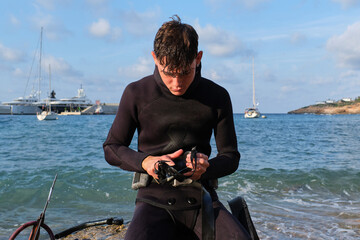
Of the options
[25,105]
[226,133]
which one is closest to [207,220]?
[226,133]

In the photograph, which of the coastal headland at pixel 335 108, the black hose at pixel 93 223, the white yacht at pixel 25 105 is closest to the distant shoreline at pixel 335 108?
the coastal headland at pixel 335 108

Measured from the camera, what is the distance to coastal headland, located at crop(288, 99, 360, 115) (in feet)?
486

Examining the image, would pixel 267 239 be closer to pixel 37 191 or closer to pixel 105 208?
pixel 105 208

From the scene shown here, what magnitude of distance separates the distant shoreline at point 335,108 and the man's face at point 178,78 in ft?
533

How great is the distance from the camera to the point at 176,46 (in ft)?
6.93

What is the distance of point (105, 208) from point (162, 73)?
604 centimetres

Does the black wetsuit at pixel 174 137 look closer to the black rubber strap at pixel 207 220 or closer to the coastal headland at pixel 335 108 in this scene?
the black rubber strap at pixel 207 220

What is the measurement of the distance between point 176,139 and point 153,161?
0.36 meters

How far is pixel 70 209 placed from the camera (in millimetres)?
7559

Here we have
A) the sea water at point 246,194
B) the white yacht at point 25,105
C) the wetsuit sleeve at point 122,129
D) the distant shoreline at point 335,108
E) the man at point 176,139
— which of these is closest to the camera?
the man at point 176,139

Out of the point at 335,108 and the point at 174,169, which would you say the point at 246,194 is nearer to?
the point at 174,169

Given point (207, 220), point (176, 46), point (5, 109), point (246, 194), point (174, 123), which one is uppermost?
point (5, 109)

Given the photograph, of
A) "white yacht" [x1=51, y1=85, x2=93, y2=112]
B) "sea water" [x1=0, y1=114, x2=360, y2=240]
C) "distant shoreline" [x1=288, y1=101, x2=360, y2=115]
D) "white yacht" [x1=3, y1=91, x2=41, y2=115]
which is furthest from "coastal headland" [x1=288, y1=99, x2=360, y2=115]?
"sea water" [x1=0, y1=114, x2=360, y2=240]

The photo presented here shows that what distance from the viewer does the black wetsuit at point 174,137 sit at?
2.29m
